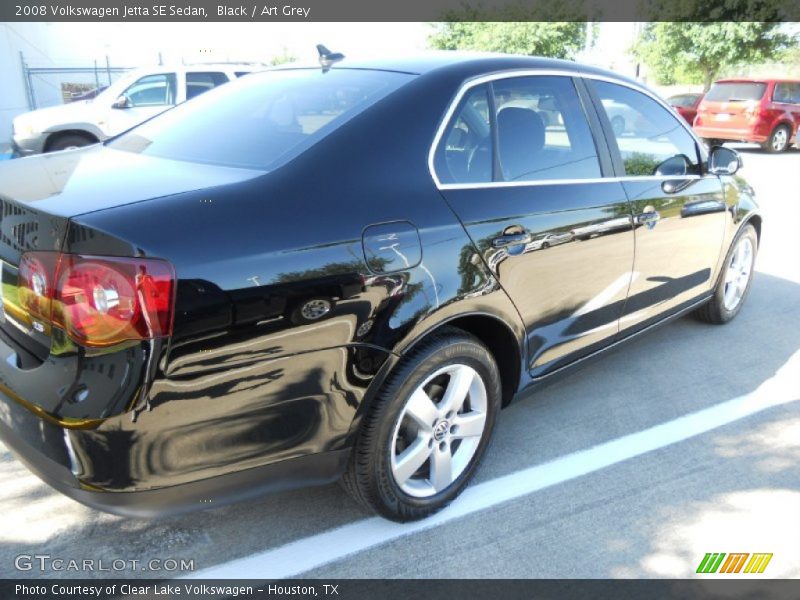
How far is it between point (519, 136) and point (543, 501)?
155cm

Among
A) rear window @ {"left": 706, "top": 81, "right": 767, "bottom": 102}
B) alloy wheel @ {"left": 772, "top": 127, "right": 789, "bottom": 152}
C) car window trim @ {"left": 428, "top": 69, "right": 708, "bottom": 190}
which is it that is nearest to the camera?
car window trim @ {"left": 428, "top": 69, "right": 708, "bottom": 190}

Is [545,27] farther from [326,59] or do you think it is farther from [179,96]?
[326,59]

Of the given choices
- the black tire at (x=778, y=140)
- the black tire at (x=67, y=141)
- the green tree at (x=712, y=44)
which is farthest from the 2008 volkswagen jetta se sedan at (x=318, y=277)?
the green tree at (x=712, y=44)

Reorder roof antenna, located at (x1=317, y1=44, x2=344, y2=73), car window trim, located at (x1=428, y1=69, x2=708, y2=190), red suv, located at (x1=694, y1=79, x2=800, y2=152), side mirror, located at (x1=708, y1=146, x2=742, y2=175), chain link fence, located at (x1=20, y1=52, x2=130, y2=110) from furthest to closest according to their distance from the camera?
chain link fence, located at (x1=20, y1=52, x2=130, y2=110) < red suv, located at (x1=694, y1=79, x2=800, y2=152) < side mirror, located at (x1=708, y1=146, x2=742, y2=175) < roof antenna, located at (x1=317, y1=44, x2=344, y2=73) < car window trim, located at (x1=428, y1=69, x2=708, y2=190)

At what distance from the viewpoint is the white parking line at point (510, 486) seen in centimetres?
235

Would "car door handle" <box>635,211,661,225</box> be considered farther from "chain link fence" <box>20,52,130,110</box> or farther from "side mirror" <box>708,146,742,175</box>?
"chain link fence" <box>20,52,130,110</box>

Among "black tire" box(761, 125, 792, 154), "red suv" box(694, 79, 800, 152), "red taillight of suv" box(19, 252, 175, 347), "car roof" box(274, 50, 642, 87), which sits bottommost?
"black tire" box(761, 125, 792, 154)

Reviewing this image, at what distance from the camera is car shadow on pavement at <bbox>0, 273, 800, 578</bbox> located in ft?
7.83

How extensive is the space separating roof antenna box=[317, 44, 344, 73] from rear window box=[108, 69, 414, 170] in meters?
0.06

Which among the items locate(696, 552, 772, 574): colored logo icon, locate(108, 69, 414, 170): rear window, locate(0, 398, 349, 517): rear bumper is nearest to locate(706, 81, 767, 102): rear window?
locate(108, 69, 414, 170): rear window

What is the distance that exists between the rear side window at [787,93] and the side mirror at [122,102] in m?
14.7

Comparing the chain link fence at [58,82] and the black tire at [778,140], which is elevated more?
the chain link fence at [58,82]

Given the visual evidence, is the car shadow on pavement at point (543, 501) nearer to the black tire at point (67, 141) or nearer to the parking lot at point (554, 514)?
the parking lot at point (554, 514)

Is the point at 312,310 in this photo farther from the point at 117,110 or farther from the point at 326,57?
the point at 117,110
